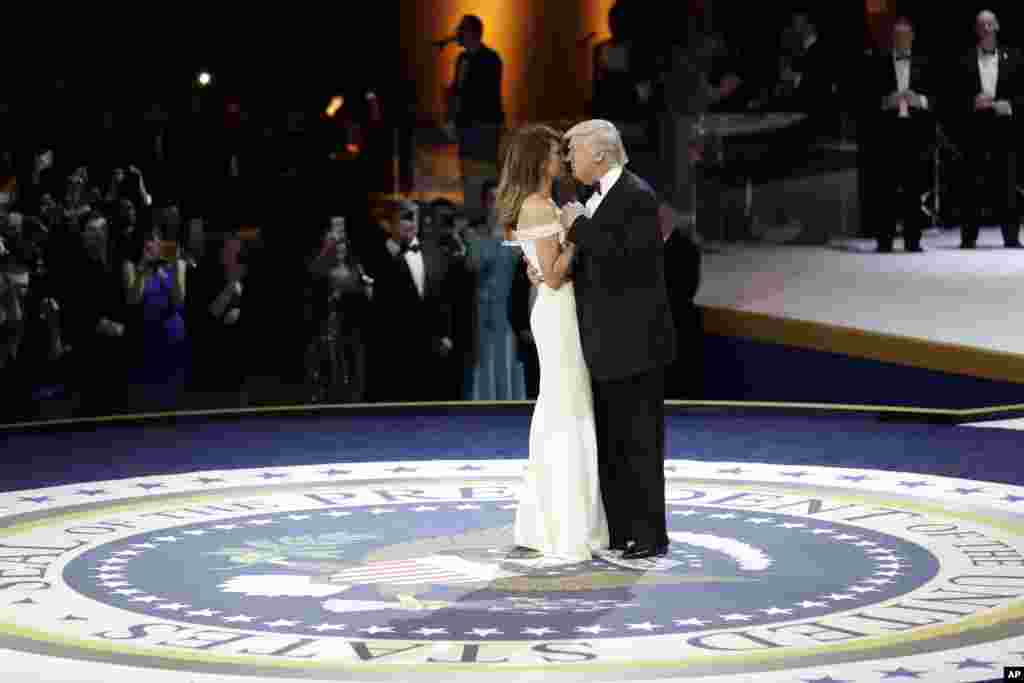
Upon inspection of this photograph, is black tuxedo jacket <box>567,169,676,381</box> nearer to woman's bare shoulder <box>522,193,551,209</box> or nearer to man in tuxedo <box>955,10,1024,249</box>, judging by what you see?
woman's bare shoulder <box>522,193,551,209</box>

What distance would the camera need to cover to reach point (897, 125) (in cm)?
1369

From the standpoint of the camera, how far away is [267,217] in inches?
609

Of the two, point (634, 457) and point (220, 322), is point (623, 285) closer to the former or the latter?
point (634, 457)

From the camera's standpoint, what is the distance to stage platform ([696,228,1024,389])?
10531mm

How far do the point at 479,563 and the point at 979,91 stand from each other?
8195mm

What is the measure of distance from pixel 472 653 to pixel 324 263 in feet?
21.6

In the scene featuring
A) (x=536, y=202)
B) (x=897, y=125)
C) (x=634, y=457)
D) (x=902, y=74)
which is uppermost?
(x=902, y=74)

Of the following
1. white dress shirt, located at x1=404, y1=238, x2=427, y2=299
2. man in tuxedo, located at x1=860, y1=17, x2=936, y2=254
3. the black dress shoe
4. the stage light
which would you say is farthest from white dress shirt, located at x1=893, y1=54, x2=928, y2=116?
the black dress shoe

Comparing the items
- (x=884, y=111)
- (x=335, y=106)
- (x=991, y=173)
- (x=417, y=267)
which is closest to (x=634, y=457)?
(x=417, y=267)

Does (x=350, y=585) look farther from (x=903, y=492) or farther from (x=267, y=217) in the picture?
(x=267, y=217)

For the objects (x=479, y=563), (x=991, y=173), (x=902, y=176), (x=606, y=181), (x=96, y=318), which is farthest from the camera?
(x=991, y=173)

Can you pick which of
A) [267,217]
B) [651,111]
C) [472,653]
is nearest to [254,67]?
[267,217]

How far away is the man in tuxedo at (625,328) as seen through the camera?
674 centimetres

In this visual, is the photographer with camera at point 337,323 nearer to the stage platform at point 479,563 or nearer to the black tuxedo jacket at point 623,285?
the stage platform at point 479,563
